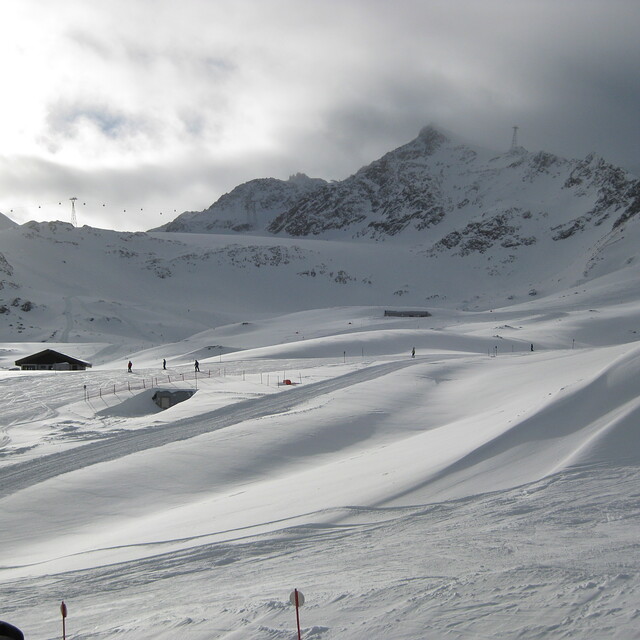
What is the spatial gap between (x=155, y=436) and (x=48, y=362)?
32883 millimetres

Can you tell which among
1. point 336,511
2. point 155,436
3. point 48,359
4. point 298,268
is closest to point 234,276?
point 298,268

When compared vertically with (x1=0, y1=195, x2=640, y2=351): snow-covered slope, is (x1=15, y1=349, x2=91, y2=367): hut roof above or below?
below

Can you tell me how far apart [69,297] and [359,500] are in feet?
345

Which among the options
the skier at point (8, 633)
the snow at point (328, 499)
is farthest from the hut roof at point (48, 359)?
the skier at point (8, 633)

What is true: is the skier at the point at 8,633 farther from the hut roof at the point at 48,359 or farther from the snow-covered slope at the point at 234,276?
the snow-covered slope at the point at 234,276

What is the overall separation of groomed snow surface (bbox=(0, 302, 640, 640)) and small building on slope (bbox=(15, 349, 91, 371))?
20732 millimetres

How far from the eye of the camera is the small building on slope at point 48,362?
50938 millimetres

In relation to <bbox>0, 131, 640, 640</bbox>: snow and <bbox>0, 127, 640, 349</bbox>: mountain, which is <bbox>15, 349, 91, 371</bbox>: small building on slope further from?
<bbox>0, 127, 640, 349</bbox>: mountain

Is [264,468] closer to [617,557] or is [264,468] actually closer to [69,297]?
[617,557]

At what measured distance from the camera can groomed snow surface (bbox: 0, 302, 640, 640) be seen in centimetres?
811

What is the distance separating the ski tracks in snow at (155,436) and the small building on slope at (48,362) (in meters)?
26.8

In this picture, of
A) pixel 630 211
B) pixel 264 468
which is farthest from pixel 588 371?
pixel 630 211

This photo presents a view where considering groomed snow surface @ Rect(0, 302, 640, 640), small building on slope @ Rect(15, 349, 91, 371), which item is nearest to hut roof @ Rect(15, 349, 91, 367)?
small building on slope @ Rect(15, 349, 91, 371)

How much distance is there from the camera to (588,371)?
82.9 feet
